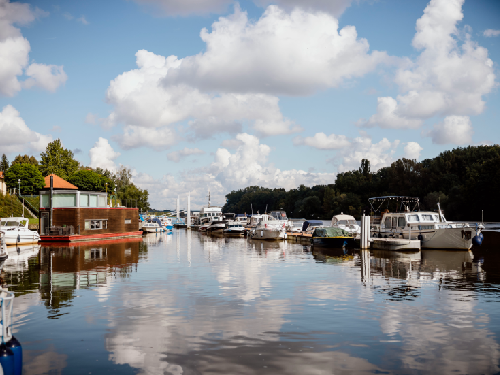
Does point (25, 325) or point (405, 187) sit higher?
point (405, 187)

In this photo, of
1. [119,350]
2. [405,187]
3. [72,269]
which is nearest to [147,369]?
[119,350]

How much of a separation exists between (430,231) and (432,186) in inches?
3294

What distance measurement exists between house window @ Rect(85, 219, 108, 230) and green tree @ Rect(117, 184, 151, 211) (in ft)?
234

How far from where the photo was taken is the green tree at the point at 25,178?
94.6 metres

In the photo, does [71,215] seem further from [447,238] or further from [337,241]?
[447,238]

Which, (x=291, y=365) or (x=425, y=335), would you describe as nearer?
(x=291, y=365)

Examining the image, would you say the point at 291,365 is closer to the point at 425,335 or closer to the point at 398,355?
the point at 398,355

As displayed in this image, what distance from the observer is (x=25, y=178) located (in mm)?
95062

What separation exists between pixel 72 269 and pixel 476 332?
2343 cm

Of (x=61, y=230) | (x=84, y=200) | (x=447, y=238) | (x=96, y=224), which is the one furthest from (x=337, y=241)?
(x=61, y=230)

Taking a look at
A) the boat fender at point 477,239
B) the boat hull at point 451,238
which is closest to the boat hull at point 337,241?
the boat hull at point 451,238

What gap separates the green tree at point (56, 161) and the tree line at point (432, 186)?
81936 mm

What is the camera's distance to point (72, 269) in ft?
94.3

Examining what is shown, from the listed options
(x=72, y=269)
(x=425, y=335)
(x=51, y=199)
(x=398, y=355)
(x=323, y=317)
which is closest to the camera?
(x=398, y=355)
